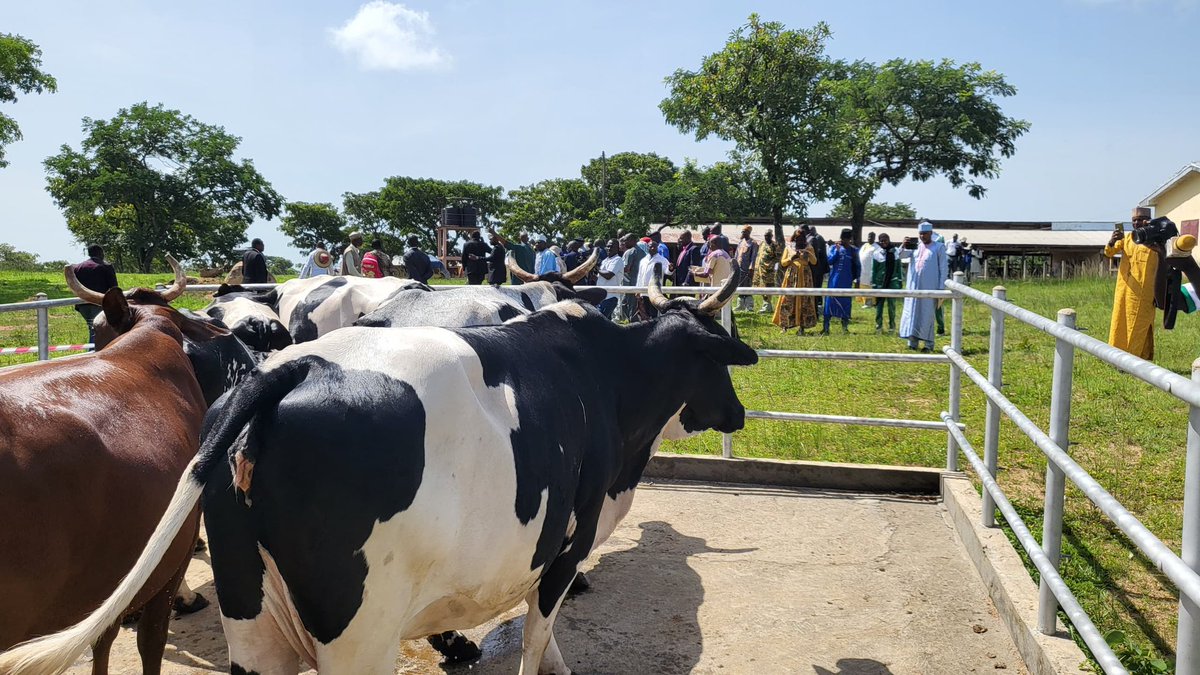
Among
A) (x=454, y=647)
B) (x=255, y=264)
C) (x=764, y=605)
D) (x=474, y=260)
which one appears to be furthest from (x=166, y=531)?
(x=255, y=264)

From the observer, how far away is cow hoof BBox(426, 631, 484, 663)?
379 cm

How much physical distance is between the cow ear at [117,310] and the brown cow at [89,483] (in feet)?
1.42

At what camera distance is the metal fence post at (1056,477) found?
344cm

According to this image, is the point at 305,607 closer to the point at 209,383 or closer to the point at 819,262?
the point at 209,383

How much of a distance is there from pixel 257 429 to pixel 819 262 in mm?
14247

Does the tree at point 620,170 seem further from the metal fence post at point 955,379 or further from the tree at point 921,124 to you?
the metal fence post at point 955,379

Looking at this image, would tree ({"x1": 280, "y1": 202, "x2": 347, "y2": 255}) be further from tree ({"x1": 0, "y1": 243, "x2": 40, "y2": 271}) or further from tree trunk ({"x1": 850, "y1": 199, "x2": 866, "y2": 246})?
tree trunk ({"x1": 850, "y1": 199, "x2": 866, "y2": 246})

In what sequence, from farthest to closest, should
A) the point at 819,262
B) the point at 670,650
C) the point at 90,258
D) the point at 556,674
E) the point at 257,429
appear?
the point at 819,262
the point at 90,258
the point at 670,650
the point at 556,674
the point at 257,429

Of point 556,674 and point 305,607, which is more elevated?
point 305,607

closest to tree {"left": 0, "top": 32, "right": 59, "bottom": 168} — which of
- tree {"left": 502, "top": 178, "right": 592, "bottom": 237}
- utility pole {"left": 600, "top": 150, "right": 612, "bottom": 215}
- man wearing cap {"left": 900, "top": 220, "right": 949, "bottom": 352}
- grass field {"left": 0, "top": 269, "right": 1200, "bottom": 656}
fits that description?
grass field {"left": 0, "top": 269, "right": 1200, "bottom": 656}

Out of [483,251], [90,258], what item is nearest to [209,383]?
[90,258]

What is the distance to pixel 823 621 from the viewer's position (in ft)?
13.8

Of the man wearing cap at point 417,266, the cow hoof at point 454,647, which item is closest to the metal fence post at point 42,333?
the cow hoof at point 454,647

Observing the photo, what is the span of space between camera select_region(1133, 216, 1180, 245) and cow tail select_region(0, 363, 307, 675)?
9648mm
